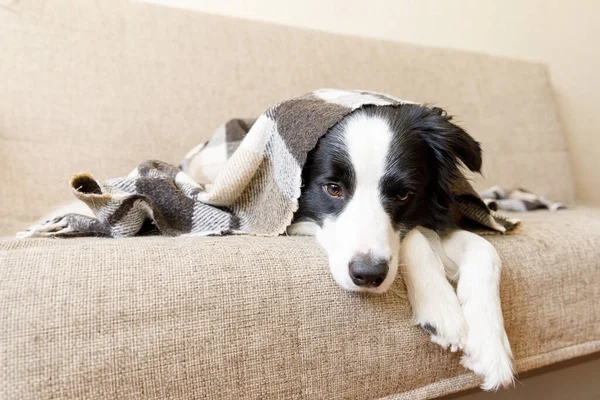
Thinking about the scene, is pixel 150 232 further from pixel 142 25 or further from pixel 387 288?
pixel 142 25

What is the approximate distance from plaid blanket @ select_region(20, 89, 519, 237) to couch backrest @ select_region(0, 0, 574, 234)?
466mm

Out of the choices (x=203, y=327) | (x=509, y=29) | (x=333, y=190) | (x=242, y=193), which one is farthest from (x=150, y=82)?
(x=509, y=29)

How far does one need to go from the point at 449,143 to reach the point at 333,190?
1.15ft

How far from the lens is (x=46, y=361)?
0.69 meters

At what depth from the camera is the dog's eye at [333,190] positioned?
1148 millimetres

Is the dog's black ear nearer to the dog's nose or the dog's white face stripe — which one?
the dog's white face stripe

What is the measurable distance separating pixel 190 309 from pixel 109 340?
13 centimetres

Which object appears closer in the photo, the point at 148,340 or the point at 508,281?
the point at 148,340

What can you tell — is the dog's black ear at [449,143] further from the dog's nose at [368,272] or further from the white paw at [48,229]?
the white paw at [48,229]

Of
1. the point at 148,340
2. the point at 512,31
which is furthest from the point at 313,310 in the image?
the point at 512,31

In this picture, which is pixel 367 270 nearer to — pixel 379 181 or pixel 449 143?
pixel 379 181

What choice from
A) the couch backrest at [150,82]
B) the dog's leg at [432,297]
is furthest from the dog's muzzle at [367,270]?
the couch backrest at [150,82]

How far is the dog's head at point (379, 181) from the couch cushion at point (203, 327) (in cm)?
8

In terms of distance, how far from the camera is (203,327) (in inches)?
31.1
